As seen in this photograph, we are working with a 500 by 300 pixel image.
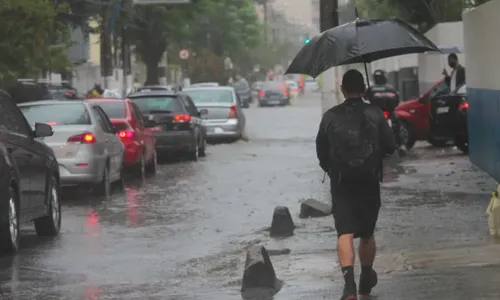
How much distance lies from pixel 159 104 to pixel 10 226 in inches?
578

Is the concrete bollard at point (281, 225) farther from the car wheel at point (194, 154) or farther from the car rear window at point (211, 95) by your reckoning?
the car rear window at point (211, 95)

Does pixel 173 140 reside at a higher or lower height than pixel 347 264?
lower

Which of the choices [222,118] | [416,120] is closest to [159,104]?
[416,120]

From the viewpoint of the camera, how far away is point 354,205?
28.7 ft

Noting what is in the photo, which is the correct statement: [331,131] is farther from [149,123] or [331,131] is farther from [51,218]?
[149,123]

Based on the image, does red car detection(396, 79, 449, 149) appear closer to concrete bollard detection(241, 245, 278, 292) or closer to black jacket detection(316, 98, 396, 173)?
concrete bollard detection(241, 245, 278, 292)

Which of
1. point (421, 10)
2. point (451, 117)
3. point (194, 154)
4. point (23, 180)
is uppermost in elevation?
point (421, 10)

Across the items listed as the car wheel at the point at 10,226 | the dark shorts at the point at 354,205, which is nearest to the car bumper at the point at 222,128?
the car wheel at the point at 10,226

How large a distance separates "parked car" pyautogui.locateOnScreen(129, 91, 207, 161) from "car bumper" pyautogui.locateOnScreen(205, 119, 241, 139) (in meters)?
6.48

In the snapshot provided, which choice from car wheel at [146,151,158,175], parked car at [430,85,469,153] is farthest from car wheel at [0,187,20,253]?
parked car at [430,85,469,153]

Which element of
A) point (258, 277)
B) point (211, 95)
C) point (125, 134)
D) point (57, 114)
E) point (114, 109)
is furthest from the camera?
point (211, 95)

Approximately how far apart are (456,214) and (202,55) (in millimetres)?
73494

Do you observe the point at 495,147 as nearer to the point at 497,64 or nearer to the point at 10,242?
the point at 497,64

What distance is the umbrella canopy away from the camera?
10.3 m
